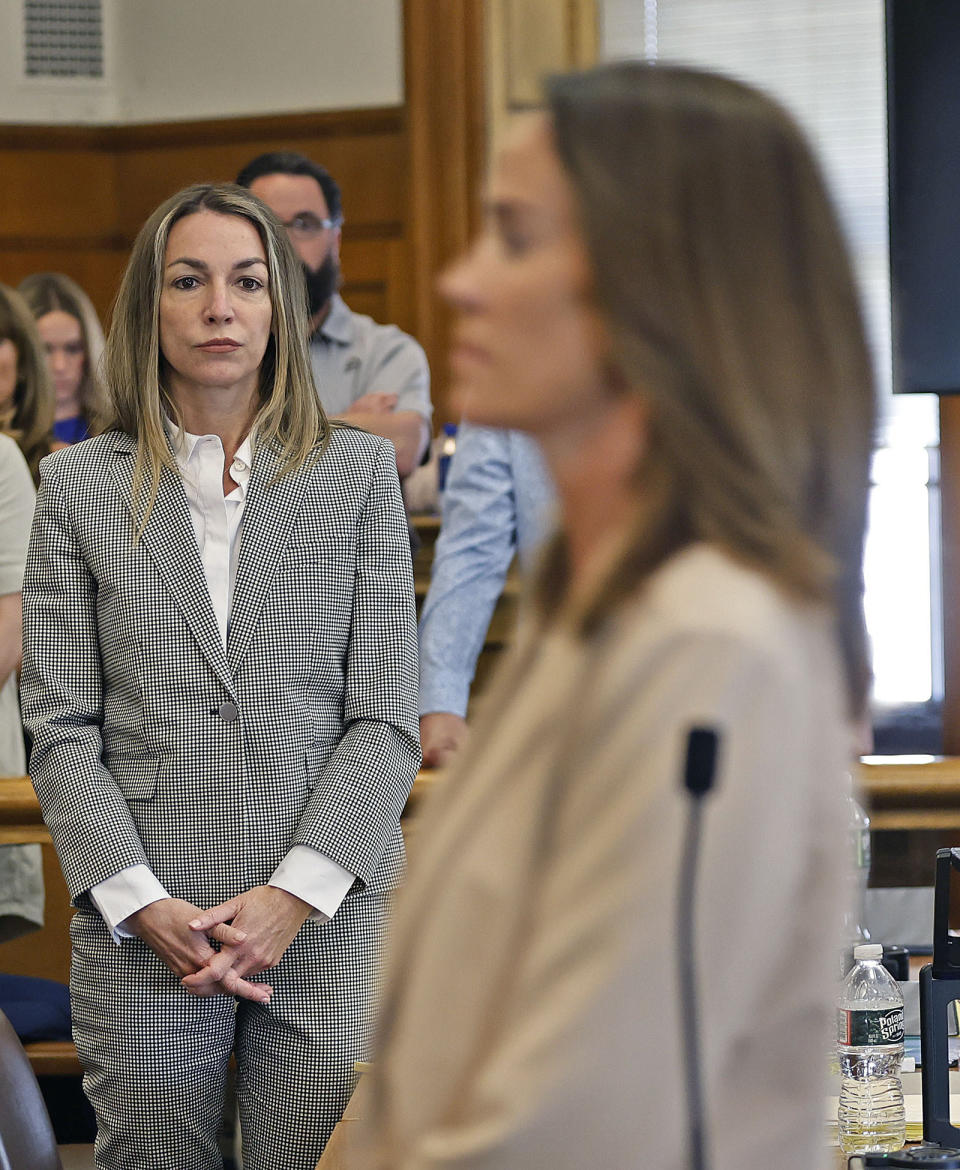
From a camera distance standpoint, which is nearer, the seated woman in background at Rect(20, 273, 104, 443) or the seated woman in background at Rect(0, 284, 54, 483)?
the seated woman in background at Rect(0, 284, 54, 483)

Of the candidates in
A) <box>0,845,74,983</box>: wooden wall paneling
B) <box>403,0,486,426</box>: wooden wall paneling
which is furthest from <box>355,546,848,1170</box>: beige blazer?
<box>403,0,486,426</box>: wooden wall paneling

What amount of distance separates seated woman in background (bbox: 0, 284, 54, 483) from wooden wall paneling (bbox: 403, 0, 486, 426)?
2616mm

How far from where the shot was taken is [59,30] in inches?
240

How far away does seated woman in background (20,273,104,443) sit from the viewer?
382 cm

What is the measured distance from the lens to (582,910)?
1.91 feet

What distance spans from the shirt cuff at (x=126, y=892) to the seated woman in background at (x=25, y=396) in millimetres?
1489

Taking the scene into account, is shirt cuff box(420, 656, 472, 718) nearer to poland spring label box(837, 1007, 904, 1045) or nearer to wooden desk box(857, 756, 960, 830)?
wooden desk box(857, 756, 960, 830)

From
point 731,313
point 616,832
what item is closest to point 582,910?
point 616,832

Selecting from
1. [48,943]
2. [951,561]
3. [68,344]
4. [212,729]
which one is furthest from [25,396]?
[951,561]

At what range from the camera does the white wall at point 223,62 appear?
585cm

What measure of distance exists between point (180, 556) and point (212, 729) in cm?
21

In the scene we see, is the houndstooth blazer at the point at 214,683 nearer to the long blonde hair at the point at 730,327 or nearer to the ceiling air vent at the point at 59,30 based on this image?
the long blonde hair at the point at 730,327

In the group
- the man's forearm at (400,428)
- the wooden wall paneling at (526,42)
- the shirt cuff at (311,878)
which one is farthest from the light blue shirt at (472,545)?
the wooden wall paneling at (526,42)

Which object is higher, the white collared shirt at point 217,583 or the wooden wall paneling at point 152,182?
the wooden wall paneling at point 152,182
